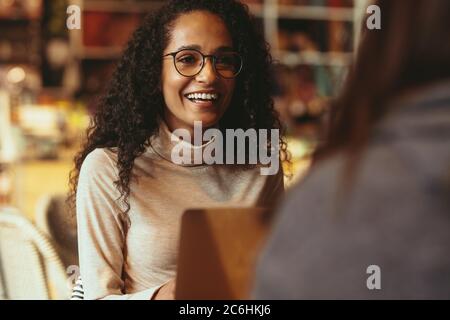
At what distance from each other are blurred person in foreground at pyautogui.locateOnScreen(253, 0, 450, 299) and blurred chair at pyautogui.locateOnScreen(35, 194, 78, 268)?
100 centimetres

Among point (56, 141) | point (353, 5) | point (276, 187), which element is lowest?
point (56, 141)

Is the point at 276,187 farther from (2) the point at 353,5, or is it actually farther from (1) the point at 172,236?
(2) the point at 353,5

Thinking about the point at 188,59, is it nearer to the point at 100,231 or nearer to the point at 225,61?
the point at 225,61

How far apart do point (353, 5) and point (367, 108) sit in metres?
5.65

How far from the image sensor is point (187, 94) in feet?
3.60

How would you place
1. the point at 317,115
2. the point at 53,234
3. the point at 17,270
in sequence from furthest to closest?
the point at 317,115 → the point at 53,234 → the point at 17,270

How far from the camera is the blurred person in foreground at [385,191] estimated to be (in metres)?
0.48

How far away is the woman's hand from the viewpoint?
82cm

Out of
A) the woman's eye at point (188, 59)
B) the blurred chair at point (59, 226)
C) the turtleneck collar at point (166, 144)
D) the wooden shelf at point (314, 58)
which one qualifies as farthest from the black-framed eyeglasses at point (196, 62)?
the wooden shelf at point (314, 58)

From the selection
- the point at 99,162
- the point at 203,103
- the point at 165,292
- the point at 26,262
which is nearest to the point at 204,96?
the point at 203,103

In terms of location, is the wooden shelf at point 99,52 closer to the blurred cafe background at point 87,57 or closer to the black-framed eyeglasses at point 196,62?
the blurred cafe background at point 87,57

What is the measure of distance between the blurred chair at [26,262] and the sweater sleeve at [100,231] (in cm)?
33

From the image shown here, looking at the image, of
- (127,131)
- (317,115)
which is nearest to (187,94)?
(127,131)

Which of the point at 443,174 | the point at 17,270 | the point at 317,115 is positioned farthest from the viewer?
the point at 317,115
